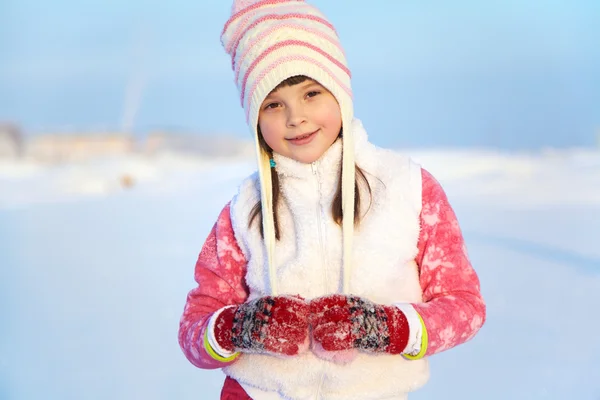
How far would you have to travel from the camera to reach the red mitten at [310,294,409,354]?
3.31 feet

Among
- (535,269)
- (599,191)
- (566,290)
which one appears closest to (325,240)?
(566,290)

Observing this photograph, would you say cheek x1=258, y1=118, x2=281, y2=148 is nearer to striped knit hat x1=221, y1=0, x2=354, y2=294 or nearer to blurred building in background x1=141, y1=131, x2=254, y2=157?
striped knit hat x1=221, y1=0, x2=354, y2=294

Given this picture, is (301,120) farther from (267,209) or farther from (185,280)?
(185,280)

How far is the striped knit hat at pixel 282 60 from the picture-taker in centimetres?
114

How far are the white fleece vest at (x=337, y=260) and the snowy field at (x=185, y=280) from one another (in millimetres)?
872

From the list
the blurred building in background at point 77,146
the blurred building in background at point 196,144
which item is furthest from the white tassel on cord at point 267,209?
the blurred building in background at point 77,146

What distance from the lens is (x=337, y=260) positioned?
1145 mm

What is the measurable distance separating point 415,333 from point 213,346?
0.28 meters

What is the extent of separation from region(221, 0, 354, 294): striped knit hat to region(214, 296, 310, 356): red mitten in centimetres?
10

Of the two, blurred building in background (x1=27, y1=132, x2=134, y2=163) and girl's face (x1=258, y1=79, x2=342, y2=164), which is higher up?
blurred building in background (x1=27, y1=132, x2=134, y2=163)

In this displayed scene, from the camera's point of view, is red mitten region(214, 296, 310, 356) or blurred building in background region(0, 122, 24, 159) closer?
red mitten region(214, 296, 310, 356)

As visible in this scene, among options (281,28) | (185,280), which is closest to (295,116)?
Result: (281,28)

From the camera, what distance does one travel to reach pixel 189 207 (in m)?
4.38

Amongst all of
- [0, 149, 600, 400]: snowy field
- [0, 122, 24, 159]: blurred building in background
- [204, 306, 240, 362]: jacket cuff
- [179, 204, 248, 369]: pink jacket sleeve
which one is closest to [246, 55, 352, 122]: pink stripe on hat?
[179, 204, 248, 369]: pink jacket sleeve
